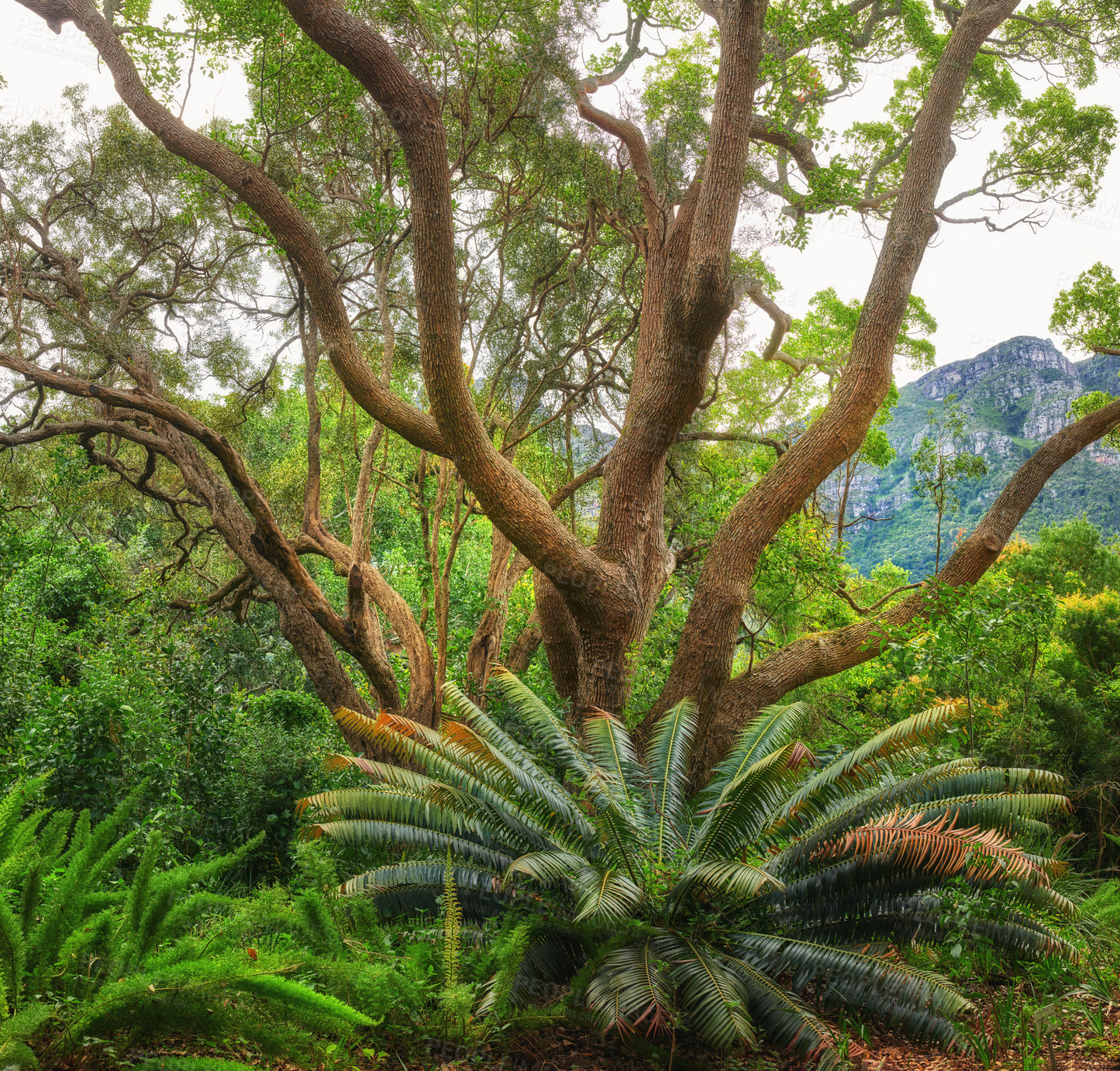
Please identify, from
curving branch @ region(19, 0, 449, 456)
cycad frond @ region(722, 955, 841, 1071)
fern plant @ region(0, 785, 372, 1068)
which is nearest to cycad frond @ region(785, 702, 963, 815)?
cycad frond @ region(722, 955, 841, 1071)

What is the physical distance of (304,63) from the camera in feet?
24.0

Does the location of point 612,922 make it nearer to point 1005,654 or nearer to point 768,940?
point 768,940

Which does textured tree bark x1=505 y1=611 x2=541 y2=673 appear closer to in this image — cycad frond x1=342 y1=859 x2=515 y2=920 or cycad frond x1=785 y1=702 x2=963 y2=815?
cycad frond x1=342 y1=859 x2=515 y2=920

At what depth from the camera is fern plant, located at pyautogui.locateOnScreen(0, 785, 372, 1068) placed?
225 cm

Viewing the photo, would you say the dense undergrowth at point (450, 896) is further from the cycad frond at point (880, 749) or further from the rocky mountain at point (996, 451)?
the rocky mountain at point (996, 451)

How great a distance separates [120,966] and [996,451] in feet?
134

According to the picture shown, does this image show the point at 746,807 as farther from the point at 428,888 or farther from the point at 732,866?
the point at 428,888

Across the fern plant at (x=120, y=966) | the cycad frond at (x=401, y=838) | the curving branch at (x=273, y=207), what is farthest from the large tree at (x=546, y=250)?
the fern plant at (x=120, y=966)

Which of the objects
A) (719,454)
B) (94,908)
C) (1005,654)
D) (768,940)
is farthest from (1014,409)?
(94,908)

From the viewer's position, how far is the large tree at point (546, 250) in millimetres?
6141

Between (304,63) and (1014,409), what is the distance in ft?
136

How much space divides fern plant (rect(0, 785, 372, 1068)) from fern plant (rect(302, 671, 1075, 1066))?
1.62 metres

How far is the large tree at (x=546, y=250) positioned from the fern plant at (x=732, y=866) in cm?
187

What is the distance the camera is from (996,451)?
120 feet
